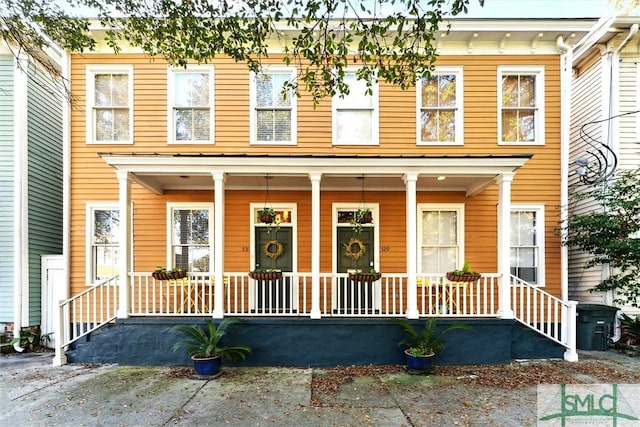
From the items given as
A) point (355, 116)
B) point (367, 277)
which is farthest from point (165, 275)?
point (355, 116)

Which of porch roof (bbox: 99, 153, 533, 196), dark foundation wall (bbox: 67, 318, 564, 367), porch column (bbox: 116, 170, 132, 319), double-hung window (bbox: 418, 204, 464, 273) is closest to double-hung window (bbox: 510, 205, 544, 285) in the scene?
double-hung window (bbox: 418, 204, 464, 273)

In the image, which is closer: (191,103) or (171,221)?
(171,221)

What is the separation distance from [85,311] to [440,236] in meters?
7.56

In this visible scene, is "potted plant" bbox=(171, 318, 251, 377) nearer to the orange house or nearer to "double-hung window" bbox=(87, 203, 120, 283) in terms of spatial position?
the orange house

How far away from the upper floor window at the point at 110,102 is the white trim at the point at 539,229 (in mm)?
8398

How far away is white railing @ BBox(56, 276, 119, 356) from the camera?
6.32 meters

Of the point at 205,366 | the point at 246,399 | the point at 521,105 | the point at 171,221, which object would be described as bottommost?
the point at 246,399

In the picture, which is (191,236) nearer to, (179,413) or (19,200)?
(19,200)

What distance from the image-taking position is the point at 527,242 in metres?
7.64

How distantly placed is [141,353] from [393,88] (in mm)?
7064

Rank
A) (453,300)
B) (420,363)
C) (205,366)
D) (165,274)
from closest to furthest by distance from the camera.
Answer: (205,366)
(420,363)
(165,274)
(453,300)

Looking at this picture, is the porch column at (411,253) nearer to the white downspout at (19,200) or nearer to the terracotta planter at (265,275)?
the terracotta planter at (265,275)

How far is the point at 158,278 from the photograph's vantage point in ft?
21.4

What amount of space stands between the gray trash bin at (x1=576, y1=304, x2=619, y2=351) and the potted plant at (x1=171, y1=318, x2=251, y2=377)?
6512 mm
